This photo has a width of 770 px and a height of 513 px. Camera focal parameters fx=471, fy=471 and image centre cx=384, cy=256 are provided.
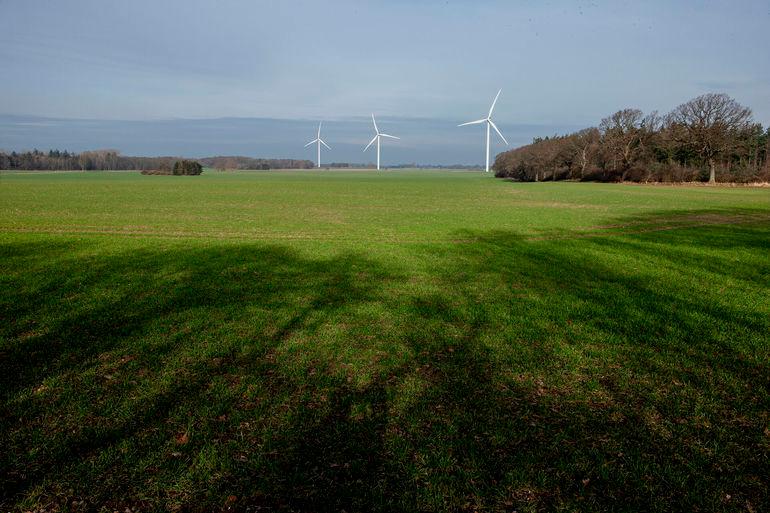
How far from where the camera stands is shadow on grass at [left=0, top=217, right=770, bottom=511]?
500 cm

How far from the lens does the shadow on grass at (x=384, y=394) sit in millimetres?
5004

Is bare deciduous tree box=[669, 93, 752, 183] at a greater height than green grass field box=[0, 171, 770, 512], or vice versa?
bare deciduous tree box=[669, 93, 752, 183]

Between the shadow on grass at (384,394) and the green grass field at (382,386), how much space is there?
0.03 m

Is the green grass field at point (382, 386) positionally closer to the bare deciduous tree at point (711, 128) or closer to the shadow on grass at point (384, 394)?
the shadow on grass at point (384, 394)

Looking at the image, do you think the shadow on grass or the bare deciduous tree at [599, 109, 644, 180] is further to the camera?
the bare deciduous tree at [599, 109, 644, 180]

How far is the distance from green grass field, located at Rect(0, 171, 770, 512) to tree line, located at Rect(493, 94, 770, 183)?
9485cm

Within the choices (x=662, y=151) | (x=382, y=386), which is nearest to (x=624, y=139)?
(x=662, y=151)

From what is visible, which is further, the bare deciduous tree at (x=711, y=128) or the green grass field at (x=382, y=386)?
the bare deciduous tree at (x=711, y=128)

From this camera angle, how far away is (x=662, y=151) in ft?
368

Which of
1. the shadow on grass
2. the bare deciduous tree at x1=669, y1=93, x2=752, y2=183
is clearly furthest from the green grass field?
the bare deciduous tree at x1=669, y1=93, x2=752, y2=183

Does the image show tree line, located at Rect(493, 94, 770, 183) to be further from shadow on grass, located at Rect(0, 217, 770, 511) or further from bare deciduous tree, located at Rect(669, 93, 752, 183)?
shadow on grass, located at Rect(0, 217, 770, 511)

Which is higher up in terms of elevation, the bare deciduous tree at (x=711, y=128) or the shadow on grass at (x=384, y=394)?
the bare deciduous tree at (x=711, y=128)

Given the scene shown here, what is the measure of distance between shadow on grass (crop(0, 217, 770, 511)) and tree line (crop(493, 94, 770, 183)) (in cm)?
9864

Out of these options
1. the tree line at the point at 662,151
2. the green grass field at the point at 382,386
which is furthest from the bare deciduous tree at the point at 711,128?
the green grass field at the point at 382,386
